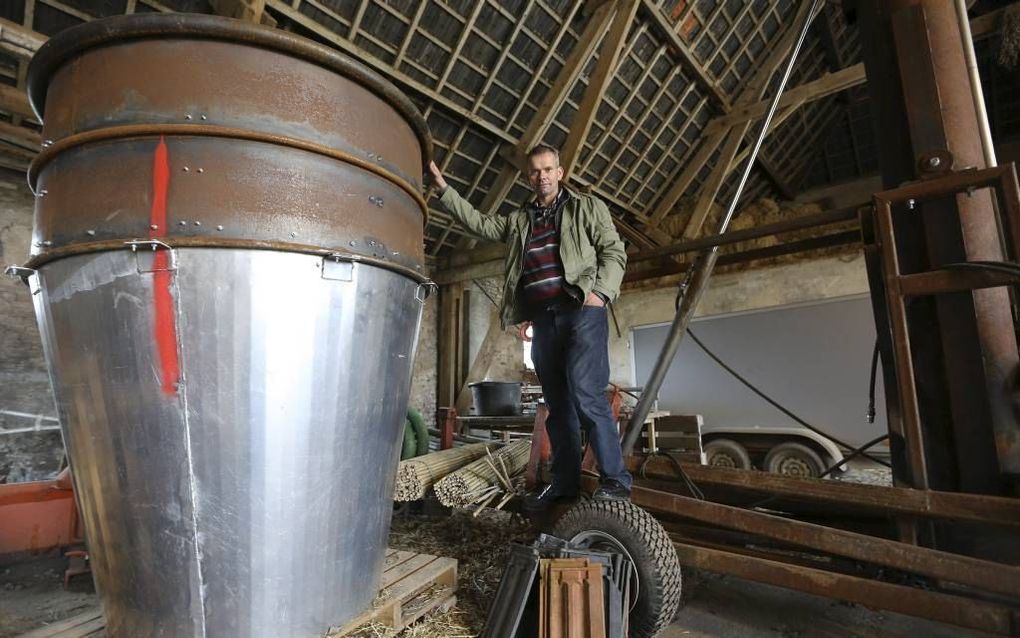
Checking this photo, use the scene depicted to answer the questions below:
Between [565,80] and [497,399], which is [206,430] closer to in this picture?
[497,399]

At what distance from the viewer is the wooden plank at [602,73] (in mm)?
5402

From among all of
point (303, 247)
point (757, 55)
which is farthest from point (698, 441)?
point (757, 55)

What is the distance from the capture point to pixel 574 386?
2.06 metres

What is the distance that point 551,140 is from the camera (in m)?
6.79

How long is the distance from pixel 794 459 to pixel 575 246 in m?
4.73

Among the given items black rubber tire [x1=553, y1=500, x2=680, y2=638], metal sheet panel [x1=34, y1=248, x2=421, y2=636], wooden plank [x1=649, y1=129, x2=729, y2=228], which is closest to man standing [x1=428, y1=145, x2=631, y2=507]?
black rubber tire [x1=553, y1=500, x2=680, y2=638]

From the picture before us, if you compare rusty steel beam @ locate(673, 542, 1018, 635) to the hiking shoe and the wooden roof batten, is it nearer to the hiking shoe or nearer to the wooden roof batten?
the hiking shoe

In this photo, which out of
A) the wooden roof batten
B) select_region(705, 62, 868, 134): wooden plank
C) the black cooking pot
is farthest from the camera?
select_region(705, 62, 868, 134): wooden plank

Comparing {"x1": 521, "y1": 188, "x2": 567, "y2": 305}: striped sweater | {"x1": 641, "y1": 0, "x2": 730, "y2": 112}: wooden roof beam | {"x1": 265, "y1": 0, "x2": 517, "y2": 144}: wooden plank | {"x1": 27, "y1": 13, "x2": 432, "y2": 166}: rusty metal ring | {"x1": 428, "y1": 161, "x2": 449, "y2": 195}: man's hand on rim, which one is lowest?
{"x1": 521, "y1": 188, "x2": 567, "y2": 305}: striped sweater

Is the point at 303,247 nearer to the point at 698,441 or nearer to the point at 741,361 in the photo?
the point at 698,441

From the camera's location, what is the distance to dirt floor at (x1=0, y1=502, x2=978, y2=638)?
1.93 meters

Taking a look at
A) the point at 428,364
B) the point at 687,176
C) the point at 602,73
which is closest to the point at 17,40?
the point at 602,73

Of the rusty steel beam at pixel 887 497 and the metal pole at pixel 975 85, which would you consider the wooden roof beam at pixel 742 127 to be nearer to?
the metal pole at pixel 975 85

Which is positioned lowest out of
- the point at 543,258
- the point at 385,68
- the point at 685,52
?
the point at 543,258
